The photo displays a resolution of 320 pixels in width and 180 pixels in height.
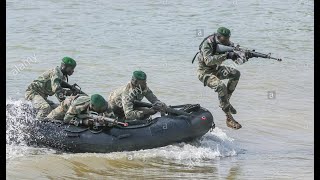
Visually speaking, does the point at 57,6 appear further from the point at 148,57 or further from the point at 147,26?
the point at 148,57

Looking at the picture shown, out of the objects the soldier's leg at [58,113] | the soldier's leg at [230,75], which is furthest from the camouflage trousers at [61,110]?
the soldier's leg at [230,75]

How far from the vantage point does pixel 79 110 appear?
15469mm

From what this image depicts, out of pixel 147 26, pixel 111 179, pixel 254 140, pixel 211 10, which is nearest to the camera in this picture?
pixel 111 179

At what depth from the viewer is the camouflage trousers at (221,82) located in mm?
16688

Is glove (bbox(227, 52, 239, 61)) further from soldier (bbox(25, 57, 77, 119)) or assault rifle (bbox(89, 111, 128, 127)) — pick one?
soldier (bbox(25, 57, 77, 119))

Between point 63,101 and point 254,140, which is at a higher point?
point 63,101

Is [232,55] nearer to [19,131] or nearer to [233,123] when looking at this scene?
[233,123]

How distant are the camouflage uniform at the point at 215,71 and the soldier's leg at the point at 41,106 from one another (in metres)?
3.27

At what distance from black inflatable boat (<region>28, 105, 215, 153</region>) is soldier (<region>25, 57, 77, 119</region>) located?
0.57 meters

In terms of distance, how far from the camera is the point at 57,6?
36969 millimetres

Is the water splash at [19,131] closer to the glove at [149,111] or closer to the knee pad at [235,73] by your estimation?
the glove at [149,111]

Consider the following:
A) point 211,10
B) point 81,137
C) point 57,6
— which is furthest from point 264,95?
point 57,6

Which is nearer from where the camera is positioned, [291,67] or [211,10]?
[291,67]
